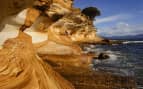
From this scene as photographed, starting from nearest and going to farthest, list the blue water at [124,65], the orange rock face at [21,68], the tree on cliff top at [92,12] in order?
the orange rock face at [21,68] → the blue water at [124,65] → the tree on cliff top at [92,12]

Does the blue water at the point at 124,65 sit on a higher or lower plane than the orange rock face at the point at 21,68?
lower

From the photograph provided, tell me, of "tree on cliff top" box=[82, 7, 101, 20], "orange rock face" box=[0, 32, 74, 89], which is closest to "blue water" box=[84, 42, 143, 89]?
"orange rock face" box=[0, 32, 74, 89]

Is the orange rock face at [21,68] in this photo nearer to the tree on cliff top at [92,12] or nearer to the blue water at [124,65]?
the blue water at [124,65]

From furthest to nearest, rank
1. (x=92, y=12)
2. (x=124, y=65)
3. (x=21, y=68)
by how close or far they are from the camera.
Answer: (x=92, y=12), (x=124, y=65), (x=21, y=68)

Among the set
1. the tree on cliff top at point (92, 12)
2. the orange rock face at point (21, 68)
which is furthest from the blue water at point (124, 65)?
the tree on cliff top at point (92, 12)

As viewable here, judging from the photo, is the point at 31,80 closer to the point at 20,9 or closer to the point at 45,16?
the point at 20,9

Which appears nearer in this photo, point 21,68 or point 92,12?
point 21,68

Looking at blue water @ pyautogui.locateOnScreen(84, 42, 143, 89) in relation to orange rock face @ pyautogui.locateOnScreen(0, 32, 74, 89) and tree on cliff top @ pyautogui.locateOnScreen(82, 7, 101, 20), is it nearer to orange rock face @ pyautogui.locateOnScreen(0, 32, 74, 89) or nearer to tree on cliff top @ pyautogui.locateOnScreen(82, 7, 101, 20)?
orange rock face @ pyautogui.locateOnScreen(0, 32, 74, 89)

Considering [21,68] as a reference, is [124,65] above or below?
below

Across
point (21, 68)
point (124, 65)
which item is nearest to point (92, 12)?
point (124, 65)

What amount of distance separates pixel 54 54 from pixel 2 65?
9484 mm

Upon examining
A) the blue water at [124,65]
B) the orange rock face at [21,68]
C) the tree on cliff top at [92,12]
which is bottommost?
the blue water at [124,65]

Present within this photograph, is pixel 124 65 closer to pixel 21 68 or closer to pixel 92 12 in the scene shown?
pixel 21 68

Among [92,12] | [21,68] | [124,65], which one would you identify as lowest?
[124,65]
